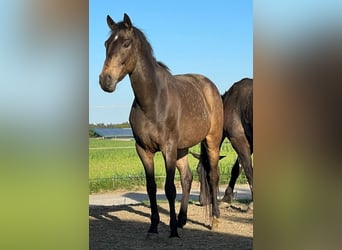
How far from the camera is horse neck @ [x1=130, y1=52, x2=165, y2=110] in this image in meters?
2.80

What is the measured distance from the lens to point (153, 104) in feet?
9.26

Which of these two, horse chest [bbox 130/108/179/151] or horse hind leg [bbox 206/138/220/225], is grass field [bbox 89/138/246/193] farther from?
horse chest [bbox 130/108/179/151]

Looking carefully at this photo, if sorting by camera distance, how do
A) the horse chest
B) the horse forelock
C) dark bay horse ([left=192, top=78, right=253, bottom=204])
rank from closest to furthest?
the horse forelock < the horse chest < dark bay horse ([left=192, top=78, right=253, bottom=204])

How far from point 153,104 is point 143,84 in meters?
0.14

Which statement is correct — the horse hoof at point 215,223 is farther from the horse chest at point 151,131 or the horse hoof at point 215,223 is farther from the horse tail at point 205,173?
the horse chest at point 151,131

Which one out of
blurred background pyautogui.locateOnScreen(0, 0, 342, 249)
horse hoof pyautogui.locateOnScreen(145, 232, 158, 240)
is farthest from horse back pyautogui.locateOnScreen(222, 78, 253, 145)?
blurred background pyautogui.locateOnScreen(0, 0, 342, 249)

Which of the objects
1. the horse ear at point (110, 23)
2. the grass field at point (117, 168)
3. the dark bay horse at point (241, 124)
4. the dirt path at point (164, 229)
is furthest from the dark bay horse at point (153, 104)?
the grass field at point (117, 168)

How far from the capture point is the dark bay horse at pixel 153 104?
262cm
